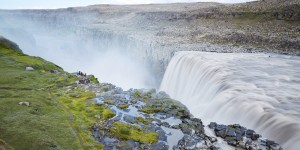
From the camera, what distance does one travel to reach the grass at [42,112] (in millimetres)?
13477

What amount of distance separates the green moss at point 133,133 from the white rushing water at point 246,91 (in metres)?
5.34

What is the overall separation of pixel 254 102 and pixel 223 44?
1159 inches

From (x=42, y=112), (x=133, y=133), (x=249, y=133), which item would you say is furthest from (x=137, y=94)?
(x=249, y=133)

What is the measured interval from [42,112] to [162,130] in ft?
26.9

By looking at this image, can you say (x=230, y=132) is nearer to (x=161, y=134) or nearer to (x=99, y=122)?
(x=161, y=134)

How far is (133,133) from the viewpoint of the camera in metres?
16.1

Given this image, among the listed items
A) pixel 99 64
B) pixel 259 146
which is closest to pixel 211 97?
pixel 259 146

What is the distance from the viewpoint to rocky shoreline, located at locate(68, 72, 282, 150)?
1454 centimetres

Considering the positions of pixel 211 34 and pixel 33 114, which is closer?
pixel 33 114

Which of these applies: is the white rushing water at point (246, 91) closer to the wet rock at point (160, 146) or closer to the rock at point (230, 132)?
the rock at point (230, 132)

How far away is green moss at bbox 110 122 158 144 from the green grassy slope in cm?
263

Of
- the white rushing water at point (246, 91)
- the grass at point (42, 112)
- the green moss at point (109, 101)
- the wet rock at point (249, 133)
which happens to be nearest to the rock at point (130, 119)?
the grass at point (42, 112)

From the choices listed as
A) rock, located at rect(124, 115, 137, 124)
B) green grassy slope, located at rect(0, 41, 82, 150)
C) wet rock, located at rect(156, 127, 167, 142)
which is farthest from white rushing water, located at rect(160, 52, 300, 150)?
green grassy slope, located at rect(0, 41, 82, 150)

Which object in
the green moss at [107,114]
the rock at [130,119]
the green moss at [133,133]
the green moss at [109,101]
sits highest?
the green moss at [133,133]
